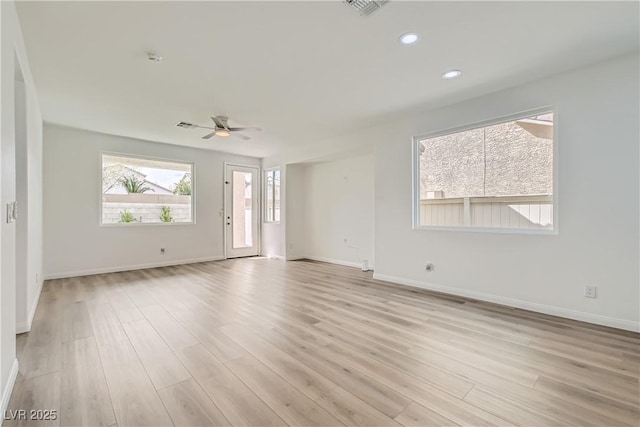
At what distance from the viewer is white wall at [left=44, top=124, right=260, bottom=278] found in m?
4.80

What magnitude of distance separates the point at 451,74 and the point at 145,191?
568cm

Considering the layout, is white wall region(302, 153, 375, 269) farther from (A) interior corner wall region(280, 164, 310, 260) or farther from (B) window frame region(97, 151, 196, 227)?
(B) window frame region(97, 151, 196, 227)

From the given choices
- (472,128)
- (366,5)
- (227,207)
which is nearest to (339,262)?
(227,207)

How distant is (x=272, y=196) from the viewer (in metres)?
7.29

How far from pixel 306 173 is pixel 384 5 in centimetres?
513

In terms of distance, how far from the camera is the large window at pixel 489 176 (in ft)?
10.7

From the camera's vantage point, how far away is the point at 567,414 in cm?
158

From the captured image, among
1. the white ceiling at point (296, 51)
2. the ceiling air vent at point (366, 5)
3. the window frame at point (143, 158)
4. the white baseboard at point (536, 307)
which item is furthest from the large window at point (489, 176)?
the window frame at point (143, 158)

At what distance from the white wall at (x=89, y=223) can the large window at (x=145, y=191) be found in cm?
14

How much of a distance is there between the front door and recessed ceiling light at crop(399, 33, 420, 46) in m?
5.31

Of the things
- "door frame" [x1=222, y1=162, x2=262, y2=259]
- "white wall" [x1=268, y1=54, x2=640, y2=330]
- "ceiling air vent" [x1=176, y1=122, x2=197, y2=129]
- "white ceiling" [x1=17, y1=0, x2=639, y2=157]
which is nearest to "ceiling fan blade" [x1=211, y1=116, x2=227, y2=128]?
"white ceiling" [x1=17, y1=0, x2=639, y2=157]

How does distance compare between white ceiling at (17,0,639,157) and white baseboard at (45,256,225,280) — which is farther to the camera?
white baseboard at (45,256,225,280)

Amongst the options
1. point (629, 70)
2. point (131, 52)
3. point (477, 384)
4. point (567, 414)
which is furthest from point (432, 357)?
point (131, 52)

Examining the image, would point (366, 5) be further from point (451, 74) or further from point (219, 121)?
point (219, 121)
